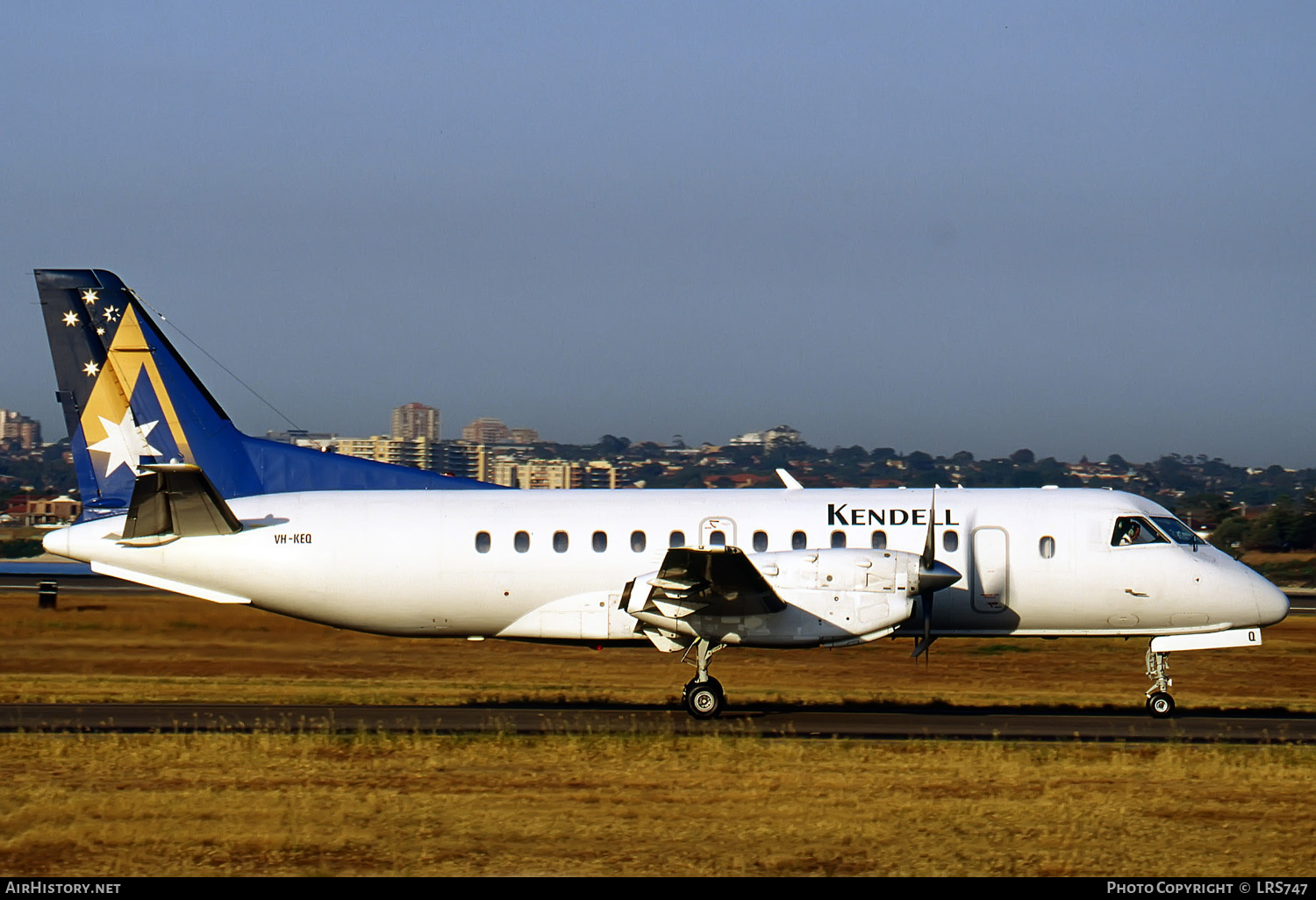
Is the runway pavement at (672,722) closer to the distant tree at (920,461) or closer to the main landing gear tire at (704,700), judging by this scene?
the main landing gear tire at (704,700)

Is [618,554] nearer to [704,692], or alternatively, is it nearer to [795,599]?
[704,692]

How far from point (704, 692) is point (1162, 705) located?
6352 mm

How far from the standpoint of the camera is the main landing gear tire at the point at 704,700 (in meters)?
17.6

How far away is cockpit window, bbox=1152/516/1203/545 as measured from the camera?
61.2 ft

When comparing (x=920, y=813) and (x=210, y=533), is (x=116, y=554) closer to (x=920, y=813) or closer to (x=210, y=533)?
(x=210, y=533)

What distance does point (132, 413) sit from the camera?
19.8 metres

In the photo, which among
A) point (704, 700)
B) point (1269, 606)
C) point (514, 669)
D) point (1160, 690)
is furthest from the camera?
point (514, 669)

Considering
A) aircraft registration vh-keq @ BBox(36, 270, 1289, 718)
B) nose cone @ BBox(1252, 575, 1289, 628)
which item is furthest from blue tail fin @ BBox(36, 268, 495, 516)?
nose cone @ BBox(1252, 575, 1289, 628)

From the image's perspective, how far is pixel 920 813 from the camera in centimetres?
1233

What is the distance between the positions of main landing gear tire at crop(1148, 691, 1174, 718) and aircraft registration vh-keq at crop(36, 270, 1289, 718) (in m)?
0.03

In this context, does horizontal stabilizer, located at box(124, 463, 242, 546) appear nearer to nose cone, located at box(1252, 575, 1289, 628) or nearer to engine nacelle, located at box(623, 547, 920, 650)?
engine nacelle, located at box(623, 547, 920, 650)

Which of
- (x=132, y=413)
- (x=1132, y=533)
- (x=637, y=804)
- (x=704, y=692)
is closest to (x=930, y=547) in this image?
(x=1132, y=533)
